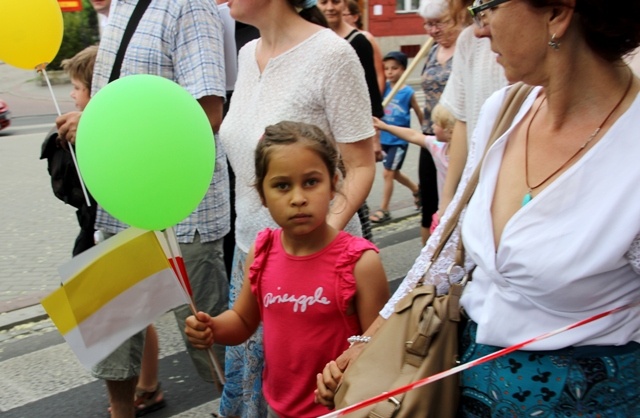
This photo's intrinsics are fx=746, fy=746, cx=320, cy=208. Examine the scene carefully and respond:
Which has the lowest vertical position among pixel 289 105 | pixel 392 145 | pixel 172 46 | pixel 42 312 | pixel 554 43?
pixel 392 145

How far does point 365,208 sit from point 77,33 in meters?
22.4

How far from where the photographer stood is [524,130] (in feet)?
5.80

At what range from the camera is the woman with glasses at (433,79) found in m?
4.96

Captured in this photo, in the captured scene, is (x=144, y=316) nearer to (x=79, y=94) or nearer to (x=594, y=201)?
(x=594, y=201)

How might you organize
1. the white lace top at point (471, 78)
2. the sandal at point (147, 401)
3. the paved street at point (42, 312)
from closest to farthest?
the white lace top at point (471, 78), the sandal at point (147, 401), the paved street at point (42, 312)

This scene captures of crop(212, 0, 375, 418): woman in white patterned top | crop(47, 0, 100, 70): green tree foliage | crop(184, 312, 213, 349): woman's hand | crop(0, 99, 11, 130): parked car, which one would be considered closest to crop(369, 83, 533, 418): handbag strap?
crop(212, 0, 375, 418): woman in white patterned top

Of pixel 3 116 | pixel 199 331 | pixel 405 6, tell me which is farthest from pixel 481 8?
pixel 405 6

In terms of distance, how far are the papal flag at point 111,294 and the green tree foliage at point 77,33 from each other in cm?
2190

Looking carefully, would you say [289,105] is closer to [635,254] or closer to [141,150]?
[141,150]

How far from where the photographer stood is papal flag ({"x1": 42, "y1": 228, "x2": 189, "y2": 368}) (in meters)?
1.95

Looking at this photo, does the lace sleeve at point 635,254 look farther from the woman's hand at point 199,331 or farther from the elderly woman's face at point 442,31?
the elderly woman's face at point 442,31

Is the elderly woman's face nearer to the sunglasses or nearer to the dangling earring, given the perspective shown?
the sunglasses

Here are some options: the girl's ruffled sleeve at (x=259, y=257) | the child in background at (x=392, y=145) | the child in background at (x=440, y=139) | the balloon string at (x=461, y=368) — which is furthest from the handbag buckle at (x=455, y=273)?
the child in background at (x=392, y=145)

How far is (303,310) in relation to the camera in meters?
2.21
